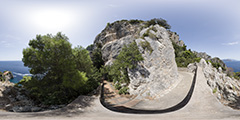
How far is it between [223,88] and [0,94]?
94.2 ft

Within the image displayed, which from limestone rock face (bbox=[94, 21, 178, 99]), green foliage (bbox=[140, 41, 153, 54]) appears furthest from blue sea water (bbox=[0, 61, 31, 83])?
green foliage (bbox=[140, 41, 153, 54])

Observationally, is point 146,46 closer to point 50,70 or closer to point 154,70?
point 154,70

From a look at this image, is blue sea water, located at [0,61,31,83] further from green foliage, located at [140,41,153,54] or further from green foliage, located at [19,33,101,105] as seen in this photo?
green foliage, located at [140,41,153,54]

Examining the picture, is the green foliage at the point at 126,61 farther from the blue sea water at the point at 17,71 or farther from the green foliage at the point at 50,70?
the blue sea water at the point at 17,71

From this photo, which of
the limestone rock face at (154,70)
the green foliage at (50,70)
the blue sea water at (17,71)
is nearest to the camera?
the green foliage at (50,70)

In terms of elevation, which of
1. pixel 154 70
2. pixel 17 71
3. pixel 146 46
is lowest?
pixel 154 70

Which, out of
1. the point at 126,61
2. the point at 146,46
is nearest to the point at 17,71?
the point at 126,61

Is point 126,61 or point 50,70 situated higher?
point 126,61

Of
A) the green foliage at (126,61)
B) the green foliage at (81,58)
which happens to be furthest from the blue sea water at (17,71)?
the green foliage at (126,61)

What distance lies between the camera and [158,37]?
1717 centimetres

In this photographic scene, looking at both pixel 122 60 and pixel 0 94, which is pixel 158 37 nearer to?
pixel 122 60

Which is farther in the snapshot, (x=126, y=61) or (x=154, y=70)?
(x=126, y=61)

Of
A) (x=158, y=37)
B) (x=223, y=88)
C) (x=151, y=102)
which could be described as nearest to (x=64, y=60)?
(x=151, y=102)

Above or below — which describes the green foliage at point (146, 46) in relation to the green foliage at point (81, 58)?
above
